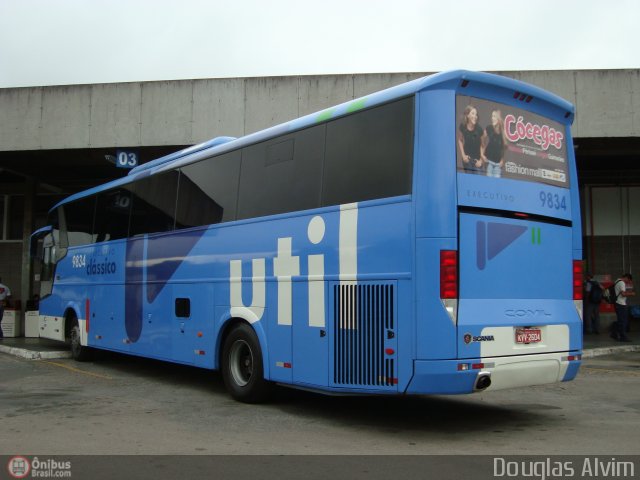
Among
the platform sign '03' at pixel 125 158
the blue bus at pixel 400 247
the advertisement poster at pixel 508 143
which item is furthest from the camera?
the platform sign '03' at pixel 125 158

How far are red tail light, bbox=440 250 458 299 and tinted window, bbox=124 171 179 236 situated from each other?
210 inches

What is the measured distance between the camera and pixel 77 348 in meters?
13.5

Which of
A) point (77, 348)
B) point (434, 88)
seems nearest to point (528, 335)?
point (434, 88)

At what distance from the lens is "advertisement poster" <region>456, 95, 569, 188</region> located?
21.1ft

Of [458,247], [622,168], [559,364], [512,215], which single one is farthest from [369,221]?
[622,168]

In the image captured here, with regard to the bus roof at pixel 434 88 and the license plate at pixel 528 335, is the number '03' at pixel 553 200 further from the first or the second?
the license plate at pixel 528 335

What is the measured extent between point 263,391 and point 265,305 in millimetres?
1154

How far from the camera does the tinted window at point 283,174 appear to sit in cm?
749

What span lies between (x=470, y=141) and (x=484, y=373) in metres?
2.34

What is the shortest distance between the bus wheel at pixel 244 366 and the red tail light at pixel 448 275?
290cm

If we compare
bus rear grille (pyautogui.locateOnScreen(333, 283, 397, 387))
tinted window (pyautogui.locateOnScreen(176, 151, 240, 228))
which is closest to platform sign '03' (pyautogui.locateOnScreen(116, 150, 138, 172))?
tinted window (pyautogui.locateOnScreen(176, 151, 240, 228))

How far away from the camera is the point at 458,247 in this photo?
20.3ft

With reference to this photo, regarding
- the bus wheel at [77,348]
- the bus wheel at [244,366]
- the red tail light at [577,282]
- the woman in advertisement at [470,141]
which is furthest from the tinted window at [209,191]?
the bus wheel at [77,348]

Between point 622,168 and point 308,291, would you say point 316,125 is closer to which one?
point 308,291
